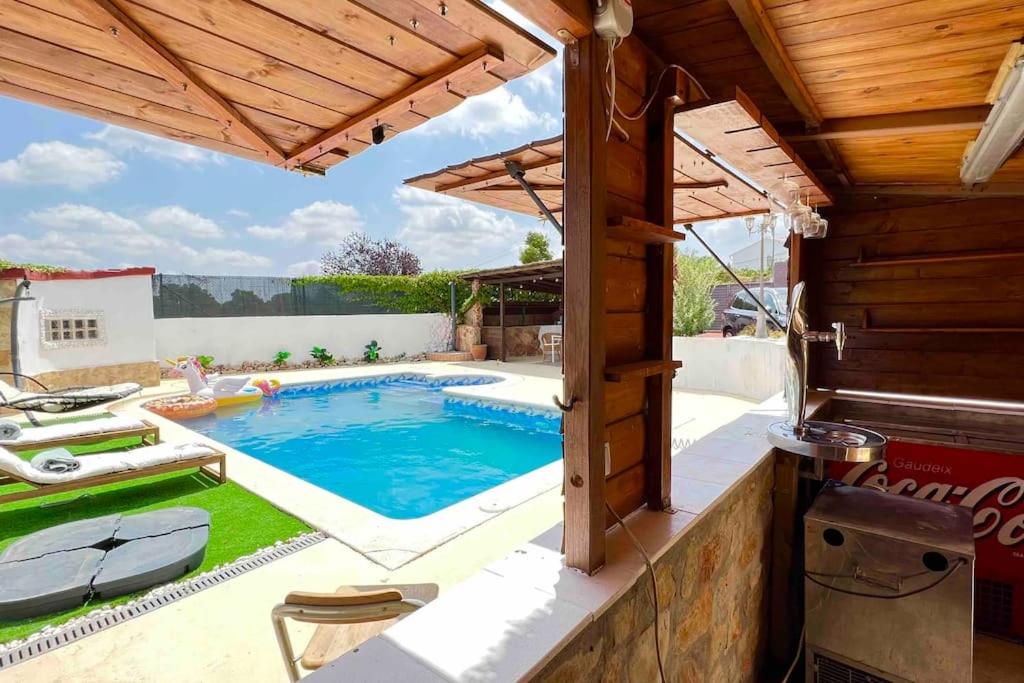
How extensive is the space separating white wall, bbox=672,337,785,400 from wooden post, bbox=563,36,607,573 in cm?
603

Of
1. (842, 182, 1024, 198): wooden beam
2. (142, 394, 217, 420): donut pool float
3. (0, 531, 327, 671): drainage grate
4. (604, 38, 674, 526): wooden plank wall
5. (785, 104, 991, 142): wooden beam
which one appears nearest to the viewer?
(604, 38, 674, 526): wooden plank wall

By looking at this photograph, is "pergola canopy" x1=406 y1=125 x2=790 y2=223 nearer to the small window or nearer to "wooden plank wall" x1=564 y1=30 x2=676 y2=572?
"wooden plank wall" x1=564 y1=30 x2=676 y2=572

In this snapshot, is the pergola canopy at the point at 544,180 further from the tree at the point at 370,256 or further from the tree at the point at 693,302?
the tree at the point at 370,256

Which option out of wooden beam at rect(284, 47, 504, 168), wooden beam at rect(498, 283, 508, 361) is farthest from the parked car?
wooden beam at rect(284, 47, 504, 168)

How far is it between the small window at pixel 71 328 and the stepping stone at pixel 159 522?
7507 millimetres

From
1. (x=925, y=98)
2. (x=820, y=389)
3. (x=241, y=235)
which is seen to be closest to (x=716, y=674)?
(x=925, y=98)

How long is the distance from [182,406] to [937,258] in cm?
926

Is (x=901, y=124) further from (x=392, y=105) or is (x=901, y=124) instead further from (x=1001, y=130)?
(x=392, y=105)

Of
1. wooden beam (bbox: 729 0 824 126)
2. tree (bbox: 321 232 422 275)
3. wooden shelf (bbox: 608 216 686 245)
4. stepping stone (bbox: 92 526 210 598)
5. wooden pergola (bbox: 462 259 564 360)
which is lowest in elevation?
stepping stone (bbox: 92 526 210 598)

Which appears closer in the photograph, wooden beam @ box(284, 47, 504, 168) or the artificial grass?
wooden beam @ box(284, 47, 504, 168)

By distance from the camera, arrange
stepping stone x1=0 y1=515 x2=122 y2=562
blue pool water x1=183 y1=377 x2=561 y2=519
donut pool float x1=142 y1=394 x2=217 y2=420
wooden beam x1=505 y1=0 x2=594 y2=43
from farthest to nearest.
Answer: donut pool float x1=142 y1=394 x2=217 y2=420
blue pool water x1=183 y1=377 x2=561 y2=519
stepping stone x1=0 y1=515 x2=122 y2=562
wooden beam x1=505 y1=0 x2=594 y2=43

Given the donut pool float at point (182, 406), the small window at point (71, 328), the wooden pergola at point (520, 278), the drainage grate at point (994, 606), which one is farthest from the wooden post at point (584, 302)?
the small window at point (71, 328)

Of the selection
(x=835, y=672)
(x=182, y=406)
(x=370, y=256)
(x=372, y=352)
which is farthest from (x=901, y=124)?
(x=370, y=256)

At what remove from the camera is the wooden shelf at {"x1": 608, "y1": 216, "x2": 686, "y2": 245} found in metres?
1.37
